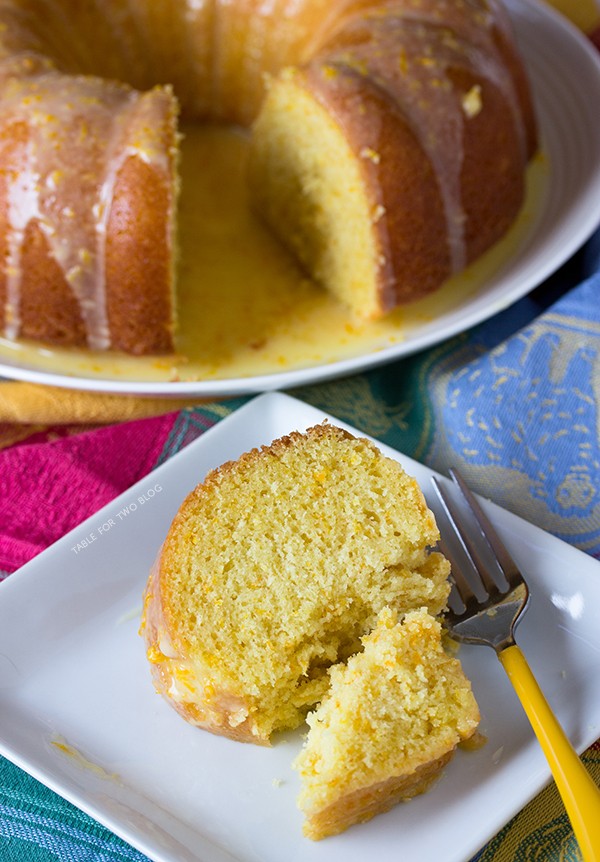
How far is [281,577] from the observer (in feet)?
5.62

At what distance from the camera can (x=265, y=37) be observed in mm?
3213

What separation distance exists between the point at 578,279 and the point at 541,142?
585mm

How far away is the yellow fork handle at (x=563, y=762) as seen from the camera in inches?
55.7

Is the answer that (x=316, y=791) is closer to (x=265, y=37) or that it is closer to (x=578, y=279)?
(x=578, y=279)

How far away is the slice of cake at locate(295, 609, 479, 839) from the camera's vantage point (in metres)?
1.48

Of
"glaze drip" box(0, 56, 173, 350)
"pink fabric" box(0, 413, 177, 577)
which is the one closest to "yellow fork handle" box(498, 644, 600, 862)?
"pink fabric" box(0, 413, 177, 577)

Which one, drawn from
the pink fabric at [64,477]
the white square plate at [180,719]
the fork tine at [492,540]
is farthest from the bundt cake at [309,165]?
the fork tine at [492,540]

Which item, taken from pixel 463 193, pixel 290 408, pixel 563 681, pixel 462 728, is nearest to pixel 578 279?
pixel 463 193

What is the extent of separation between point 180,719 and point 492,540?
0.69m

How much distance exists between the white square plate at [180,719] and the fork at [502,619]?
0.06 m

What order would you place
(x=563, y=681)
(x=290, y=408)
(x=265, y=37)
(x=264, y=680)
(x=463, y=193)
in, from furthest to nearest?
1. (x=265, y=37)
2. (x=463, y=193)
3. (x=290, y=408)
4. (x=563, y=681)
5. (x=264, y=680)

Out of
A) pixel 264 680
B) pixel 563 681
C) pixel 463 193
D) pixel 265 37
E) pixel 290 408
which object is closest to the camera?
pixel 264 680

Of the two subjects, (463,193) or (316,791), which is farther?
(463,193)

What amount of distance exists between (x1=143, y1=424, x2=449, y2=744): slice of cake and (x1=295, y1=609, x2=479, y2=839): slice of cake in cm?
9
